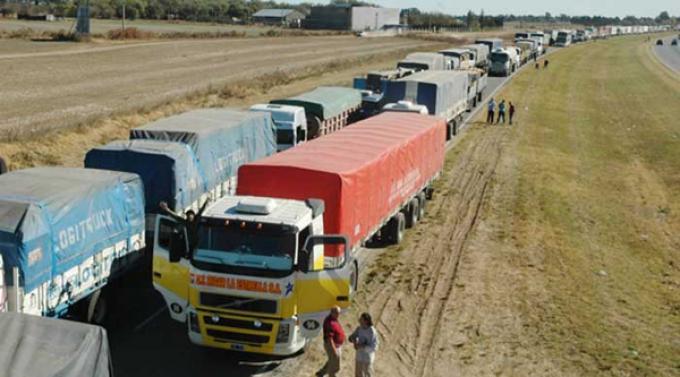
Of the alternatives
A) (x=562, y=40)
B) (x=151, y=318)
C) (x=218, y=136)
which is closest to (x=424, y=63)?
(x=218, y=136)

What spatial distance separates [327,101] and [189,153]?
15.1 metres

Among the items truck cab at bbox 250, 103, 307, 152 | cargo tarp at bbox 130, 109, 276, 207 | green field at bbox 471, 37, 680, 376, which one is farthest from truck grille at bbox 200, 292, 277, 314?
truck cab at bbox 250, 103, 307, 152

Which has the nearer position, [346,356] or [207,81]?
[346,356]

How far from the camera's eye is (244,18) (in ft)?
634

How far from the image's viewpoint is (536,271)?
1995 centimetres

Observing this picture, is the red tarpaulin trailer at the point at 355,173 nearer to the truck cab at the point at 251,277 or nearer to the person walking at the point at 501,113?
the truck cab at the point at 251,277

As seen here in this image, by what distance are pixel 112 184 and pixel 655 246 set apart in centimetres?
1537

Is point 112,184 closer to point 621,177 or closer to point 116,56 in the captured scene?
point 621,177

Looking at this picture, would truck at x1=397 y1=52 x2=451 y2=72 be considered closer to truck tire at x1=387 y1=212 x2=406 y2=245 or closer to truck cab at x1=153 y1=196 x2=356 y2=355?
truck tire at x1=387 y1=212 x2=406 y2=245

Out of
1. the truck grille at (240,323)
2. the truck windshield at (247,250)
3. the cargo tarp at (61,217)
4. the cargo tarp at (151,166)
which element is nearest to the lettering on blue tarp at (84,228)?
the cargo tarp at (61,217)

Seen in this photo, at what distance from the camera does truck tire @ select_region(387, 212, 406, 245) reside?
21.2 metres

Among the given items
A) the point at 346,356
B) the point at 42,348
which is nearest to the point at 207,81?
the point at 346,356

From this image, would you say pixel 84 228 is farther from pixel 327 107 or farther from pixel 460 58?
pixel 460 58

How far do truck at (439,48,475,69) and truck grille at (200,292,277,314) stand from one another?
4766cm
